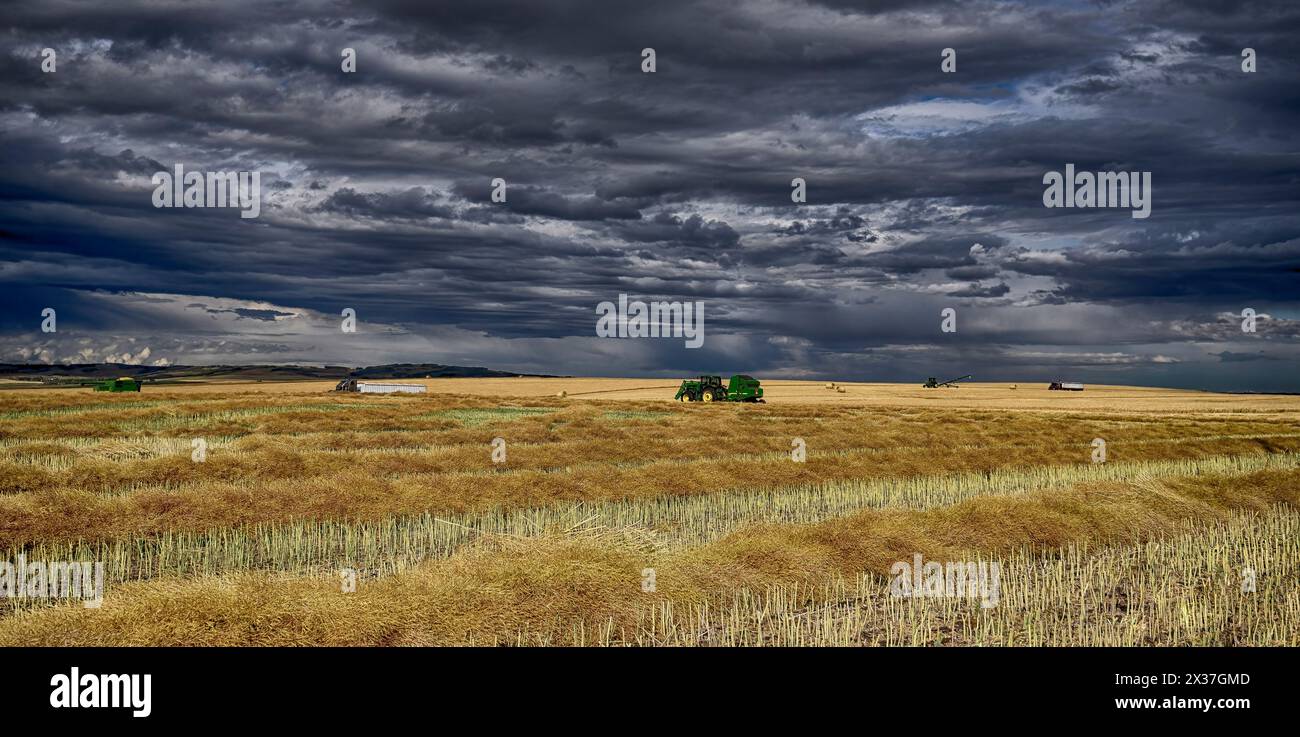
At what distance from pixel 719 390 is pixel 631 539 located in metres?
49.6

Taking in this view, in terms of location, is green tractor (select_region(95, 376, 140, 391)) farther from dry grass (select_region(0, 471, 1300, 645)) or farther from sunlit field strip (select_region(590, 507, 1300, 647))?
sunlit field strip (select_region(590, 507, 1300, 647))

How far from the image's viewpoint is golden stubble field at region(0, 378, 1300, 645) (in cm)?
→ 881

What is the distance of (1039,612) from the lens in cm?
975

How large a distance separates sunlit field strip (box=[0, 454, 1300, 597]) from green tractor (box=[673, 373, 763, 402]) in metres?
37.5

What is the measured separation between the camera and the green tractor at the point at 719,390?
6103 cm

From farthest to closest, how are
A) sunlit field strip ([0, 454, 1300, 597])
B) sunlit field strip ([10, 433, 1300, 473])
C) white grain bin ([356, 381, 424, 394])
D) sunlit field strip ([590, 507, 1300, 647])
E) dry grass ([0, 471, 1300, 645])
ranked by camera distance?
white grain bin ([356, 381, 424, 394]) < sunlit field strip ([10, 433, 1300, 473]) < sunlit field strip ([0, 454, 1300, 597]) < sunlit field strip ([590, 507, 1300, 647]) < dry grass ([0, 471, 1300, 645])

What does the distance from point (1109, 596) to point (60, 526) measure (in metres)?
14.1

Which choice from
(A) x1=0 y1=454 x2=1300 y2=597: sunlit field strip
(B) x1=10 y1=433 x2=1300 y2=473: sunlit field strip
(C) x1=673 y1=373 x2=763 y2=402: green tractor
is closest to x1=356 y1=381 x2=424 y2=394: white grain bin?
(C) x1=673 y1=373 x2=763 y2=402: green tractor

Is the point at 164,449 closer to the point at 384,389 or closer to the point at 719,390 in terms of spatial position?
the point at 719,390

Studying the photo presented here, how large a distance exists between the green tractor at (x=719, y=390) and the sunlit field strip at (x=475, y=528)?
1475 inches

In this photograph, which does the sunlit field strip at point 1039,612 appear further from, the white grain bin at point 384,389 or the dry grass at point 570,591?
the white grain bin at point 384,389
